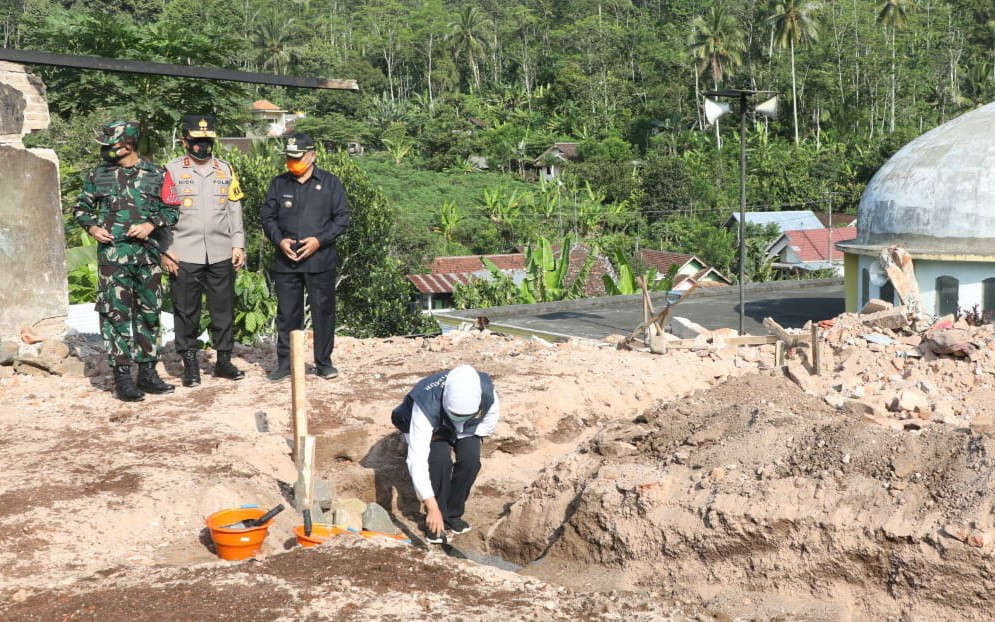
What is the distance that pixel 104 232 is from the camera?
267 inches

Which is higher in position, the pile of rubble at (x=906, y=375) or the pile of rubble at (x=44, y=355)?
the pile of rubble at (x=44, y=355)

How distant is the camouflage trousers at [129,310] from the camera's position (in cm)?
688

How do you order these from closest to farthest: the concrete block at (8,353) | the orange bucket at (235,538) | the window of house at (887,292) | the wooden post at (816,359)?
the orange bucket at (235,538)
the concrete block at (8,353)
the wooden post at (816,359)
the window of house at (887,292)

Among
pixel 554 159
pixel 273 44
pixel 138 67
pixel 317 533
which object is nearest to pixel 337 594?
pixel 317 533

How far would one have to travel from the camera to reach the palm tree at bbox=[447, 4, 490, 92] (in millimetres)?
72625

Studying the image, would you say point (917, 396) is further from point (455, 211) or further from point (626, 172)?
point (626, 172)

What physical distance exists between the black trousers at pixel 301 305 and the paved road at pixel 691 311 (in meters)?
9.74

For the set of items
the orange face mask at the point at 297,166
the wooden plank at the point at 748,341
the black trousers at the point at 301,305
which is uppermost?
the orange face mask at the point at 297,166

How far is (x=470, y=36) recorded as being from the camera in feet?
238

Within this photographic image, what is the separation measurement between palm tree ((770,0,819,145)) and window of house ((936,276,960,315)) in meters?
40.7

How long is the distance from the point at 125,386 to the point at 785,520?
4.34 metres

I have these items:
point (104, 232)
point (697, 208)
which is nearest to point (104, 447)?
point (104, 232)

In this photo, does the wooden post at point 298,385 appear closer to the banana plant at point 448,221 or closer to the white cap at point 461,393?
the white cap at point 461,393

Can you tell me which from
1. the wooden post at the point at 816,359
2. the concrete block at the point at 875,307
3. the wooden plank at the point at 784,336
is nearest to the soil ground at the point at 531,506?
the wooden post at the point at 816,359
